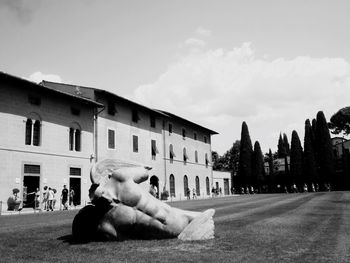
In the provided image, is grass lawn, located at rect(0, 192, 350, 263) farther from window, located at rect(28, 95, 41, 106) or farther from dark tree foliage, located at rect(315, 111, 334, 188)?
dark tree foliage, located at rect(315, 111, 334, 188)

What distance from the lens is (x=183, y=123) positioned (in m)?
45.7

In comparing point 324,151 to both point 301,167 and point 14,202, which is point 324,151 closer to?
point 301,167

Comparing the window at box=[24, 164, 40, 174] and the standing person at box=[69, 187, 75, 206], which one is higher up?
the window at box=[24, 164, 40, 174]

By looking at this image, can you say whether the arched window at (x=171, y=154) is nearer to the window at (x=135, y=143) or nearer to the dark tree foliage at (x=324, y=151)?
the window at (x=135, y=143)

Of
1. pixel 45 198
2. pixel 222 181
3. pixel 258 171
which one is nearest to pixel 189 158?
pixel 222 181

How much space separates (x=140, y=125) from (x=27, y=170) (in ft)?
46.4

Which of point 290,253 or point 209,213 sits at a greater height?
point 209,213

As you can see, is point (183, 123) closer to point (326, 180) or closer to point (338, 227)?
point (326, 180)

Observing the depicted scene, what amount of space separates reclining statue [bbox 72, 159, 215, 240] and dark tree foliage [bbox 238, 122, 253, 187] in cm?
5889

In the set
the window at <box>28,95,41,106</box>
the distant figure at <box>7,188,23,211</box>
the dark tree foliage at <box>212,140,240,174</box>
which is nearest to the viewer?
the distant figure at <box>7,188,23,211</box>

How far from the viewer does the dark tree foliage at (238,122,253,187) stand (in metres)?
65.0

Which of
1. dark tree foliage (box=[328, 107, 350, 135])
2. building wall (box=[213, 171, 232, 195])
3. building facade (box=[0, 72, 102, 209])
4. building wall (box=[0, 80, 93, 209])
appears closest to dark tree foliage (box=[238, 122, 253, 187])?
building wall (box=[213, 171, 232, 195])

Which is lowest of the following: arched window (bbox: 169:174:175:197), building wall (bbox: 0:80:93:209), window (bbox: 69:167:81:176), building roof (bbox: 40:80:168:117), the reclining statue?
the reclining statue

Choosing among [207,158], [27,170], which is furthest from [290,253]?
[207,158]
